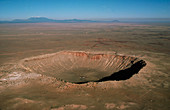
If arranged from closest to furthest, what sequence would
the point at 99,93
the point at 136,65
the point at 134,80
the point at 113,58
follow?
the point at 99,93 < the point at 134,80 < the point at 136,65 < the point at 113,58

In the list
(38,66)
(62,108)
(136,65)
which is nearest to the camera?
(62,108)

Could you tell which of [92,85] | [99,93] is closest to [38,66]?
[92,85]

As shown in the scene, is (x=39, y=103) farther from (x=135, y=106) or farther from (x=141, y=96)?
(x=141, y=96)

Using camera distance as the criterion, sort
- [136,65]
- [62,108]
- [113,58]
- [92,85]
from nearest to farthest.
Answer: [62,108] < [92,85] < [136,65] < [113,58]

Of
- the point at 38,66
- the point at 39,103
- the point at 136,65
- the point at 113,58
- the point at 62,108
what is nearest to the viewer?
the point at 62,108

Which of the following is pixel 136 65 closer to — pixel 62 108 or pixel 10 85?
pixel 62 108

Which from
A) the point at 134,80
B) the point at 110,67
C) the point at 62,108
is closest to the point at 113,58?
the point at 110,67

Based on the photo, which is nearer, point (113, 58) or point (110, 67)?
point (110, 67)

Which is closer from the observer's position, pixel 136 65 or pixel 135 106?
pixel 135 106
